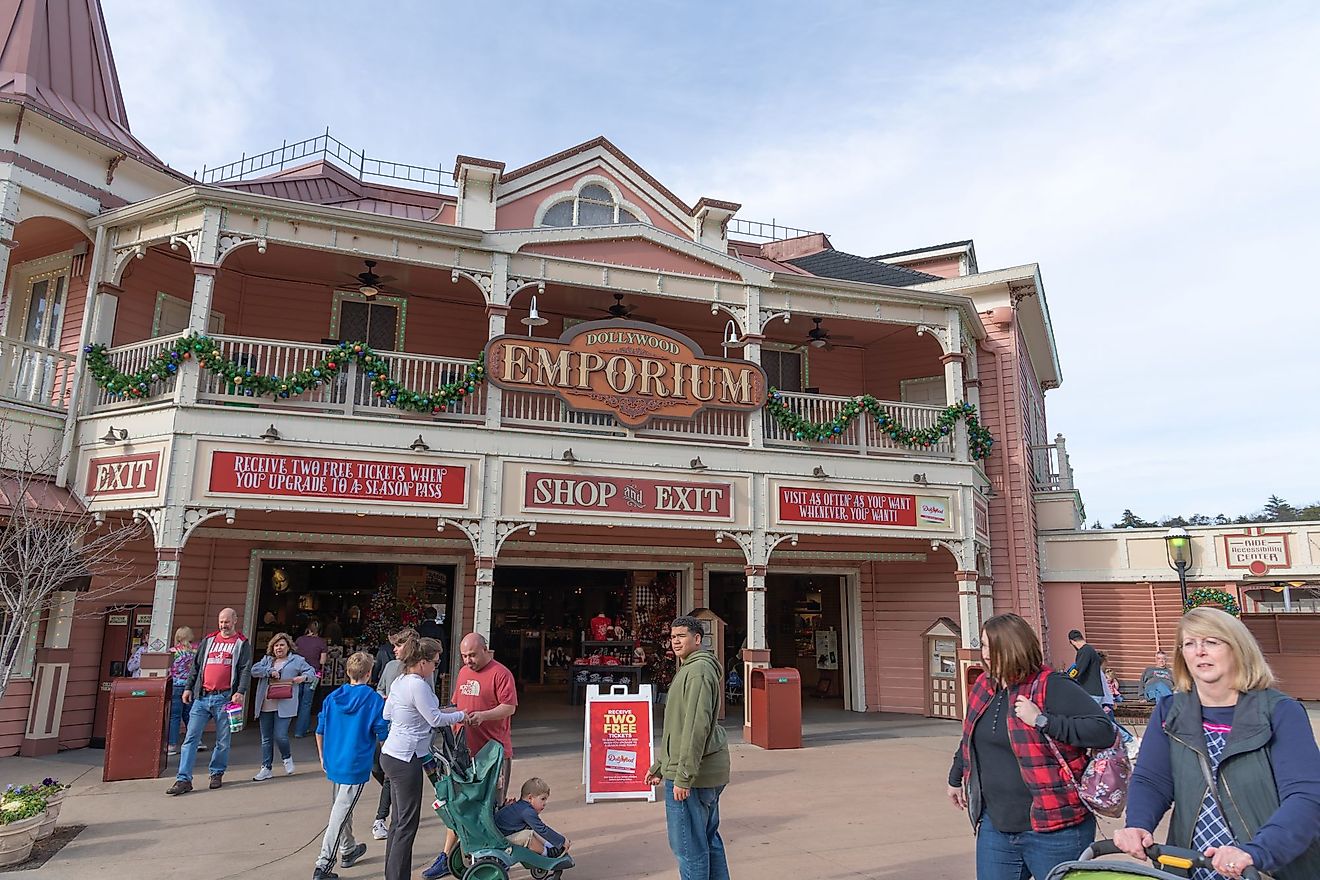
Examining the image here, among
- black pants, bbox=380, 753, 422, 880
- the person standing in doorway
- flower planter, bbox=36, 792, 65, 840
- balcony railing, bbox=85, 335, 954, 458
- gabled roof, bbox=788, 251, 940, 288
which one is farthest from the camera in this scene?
gabled roof, bbox=788, 251, 940, 288

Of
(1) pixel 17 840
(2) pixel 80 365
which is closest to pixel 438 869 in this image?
(1) pixel 17 840

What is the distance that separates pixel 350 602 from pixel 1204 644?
14.8 meters

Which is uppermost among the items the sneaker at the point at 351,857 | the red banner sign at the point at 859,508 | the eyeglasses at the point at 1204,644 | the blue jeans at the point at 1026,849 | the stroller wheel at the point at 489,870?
the red banner sign at the point at 859,508

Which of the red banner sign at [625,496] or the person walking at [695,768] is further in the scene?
the red banner sign at [625,496]

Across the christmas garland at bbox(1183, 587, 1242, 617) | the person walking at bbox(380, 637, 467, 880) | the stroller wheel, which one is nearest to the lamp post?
the christmas garland at bbox(1183, 587, 1242, 617)

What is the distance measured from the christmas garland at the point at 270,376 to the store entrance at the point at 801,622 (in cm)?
749

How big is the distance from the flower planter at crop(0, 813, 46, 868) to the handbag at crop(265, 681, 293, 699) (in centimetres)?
270

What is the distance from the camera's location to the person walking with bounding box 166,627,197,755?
9.84m

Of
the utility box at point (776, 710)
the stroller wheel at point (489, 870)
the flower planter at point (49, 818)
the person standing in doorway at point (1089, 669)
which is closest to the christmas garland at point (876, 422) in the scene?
the utility box at point (776, 710)

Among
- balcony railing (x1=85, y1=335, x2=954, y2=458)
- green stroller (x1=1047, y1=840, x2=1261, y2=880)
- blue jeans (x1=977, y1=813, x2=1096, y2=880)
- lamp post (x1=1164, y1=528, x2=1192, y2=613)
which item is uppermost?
balcony railing (x1=85, y1=335, x2=954, y2=458)

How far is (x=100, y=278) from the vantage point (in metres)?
11.9

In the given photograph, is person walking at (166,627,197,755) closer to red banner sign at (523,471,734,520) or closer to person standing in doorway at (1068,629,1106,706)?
red banner sign at (523,471,734,520)

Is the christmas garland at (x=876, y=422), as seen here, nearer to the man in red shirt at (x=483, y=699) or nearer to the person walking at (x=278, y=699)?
the person walking at (x=278, y=699)

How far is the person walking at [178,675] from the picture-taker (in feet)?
32.3
